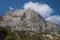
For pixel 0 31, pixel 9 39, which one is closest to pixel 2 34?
pixel 0 31

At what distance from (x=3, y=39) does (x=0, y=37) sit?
976mm

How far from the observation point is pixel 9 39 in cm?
6825

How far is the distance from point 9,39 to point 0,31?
50.5 ft

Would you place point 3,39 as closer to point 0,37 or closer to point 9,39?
point 0,37

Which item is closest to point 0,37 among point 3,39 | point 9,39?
point 3,39

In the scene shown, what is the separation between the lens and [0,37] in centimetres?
5044

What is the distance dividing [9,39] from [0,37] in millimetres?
17973

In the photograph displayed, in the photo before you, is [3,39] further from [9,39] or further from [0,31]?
[9,39]

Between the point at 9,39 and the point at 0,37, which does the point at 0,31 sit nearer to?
the point at 0,37

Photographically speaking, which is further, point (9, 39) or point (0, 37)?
point (9, 39)

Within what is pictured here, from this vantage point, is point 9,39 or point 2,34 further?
point 9,39

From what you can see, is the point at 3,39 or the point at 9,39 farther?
the point at 9,39

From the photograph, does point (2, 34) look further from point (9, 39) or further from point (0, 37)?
point (9, 39)

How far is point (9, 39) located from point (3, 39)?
59.3 ft
